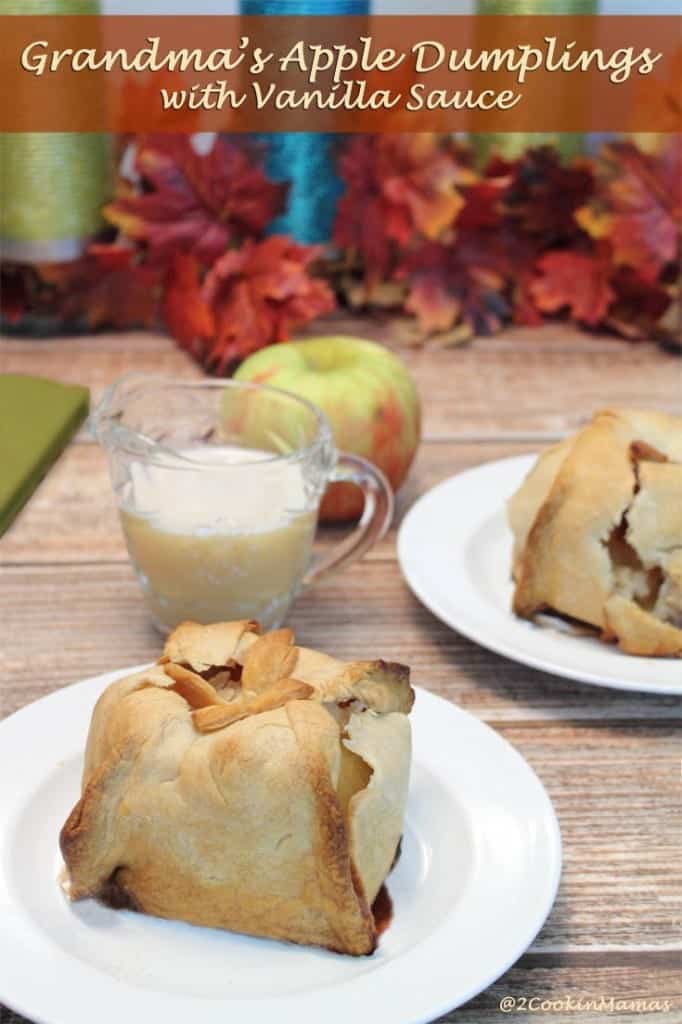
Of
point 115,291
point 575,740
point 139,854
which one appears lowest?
point 115,291

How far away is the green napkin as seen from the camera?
1.35 meters

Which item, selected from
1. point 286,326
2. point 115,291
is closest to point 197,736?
point 286,326

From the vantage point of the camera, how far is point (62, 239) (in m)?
1.87

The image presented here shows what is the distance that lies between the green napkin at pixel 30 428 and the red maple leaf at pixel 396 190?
1.81ft

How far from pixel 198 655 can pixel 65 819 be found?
132 millimetres

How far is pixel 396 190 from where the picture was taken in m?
1.91

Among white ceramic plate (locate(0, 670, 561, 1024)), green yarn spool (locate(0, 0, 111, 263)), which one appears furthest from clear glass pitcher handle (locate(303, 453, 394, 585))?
green yarn spool (locate(0, 0, 111, 263))

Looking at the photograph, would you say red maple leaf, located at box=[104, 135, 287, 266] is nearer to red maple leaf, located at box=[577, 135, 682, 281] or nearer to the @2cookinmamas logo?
red maple leaf, located at box=[577, 135, 682, 281]

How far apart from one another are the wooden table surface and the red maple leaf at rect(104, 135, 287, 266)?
0.48 feet

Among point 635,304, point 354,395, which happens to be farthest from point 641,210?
point 354,395

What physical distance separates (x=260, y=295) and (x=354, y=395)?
0.43m

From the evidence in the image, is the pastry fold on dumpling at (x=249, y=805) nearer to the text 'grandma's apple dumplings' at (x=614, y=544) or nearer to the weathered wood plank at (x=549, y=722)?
the weathered wood plank at (x=549, y=722)

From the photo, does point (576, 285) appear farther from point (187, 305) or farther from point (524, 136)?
point (187, 305)

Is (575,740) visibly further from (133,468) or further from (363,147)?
(363,147)
